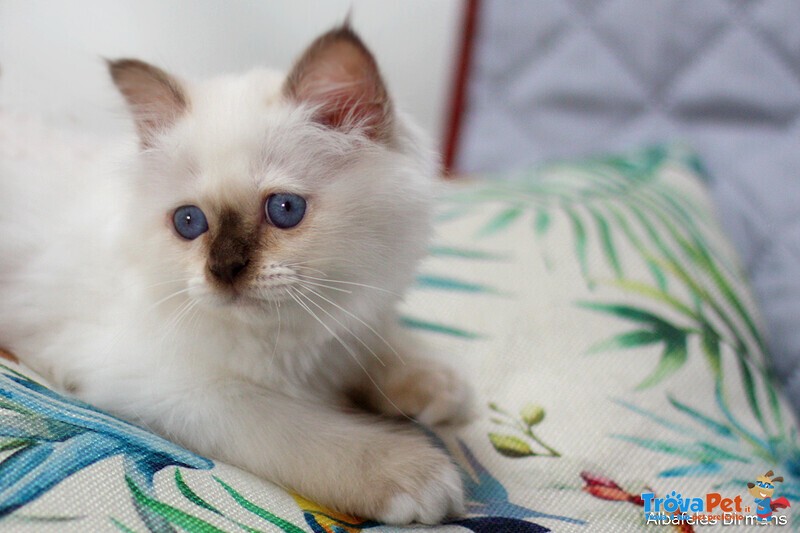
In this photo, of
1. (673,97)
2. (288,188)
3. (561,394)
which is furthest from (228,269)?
(673,97)

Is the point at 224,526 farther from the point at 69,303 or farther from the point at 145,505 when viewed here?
the point at 69,303

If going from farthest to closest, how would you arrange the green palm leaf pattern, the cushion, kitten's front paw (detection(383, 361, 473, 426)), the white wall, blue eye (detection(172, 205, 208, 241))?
1. the white wall
2. the green palm leaf pattern
3. kitten's front paw (detection(383, 361, 473, 426))
4. blue eye (detection(172, 205, 208, 241))
5. the cushion

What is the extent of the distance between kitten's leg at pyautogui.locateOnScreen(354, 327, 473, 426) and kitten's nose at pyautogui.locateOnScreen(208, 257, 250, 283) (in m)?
0.26

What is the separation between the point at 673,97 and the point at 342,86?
1.08 meters

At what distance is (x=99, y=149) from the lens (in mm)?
1158

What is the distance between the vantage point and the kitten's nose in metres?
0.73

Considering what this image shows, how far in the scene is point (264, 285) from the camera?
2.39ft

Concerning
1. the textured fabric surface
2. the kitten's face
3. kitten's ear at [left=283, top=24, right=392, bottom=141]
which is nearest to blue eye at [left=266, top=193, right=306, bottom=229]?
the kitten's face

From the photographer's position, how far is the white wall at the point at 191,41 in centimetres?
141

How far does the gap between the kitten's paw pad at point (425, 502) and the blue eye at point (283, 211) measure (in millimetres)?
278

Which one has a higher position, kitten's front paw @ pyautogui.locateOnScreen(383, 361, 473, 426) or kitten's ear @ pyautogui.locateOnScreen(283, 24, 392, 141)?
kitten's ear @ pyautogui.locateOnScreen(283, 24, 392, 141)

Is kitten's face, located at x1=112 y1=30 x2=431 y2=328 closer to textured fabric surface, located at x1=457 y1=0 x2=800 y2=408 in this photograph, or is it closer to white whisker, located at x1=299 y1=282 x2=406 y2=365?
white whisker, located at x1=299 y1=282 x2=406 y2=365

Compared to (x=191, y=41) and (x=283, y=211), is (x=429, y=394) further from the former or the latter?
(x=191, y=41)

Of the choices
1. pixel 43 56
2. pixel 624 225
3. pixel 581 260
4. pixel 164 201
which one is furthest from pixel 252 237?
pixel 43 56
